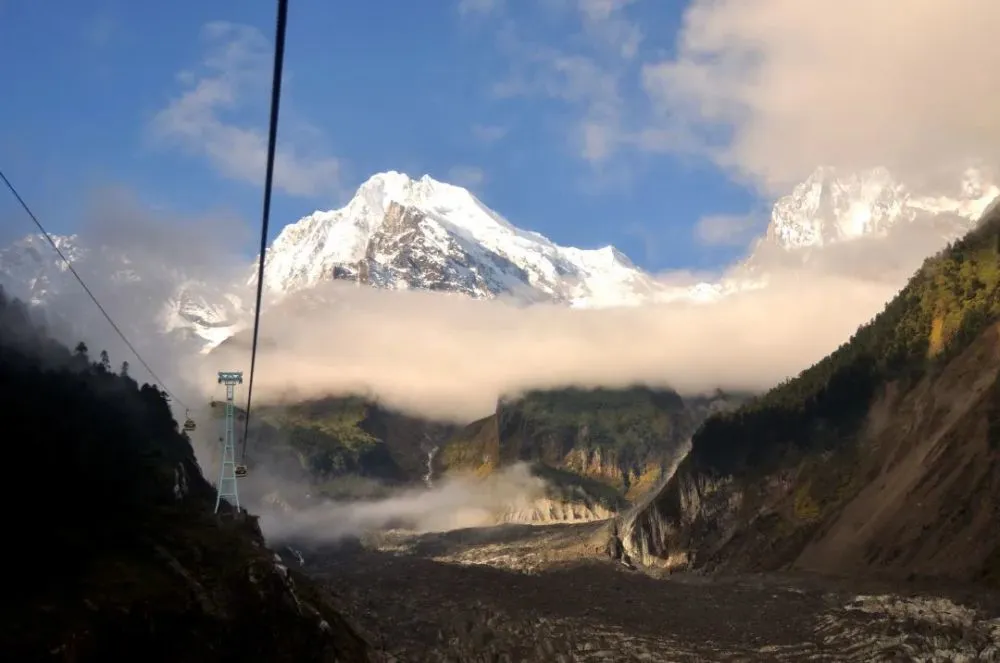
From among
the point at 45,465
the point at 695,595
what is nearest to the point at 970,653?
the point at 695,595

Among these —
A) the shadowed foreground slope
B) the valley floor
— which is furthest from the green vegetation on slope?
the shadowed foreground slope

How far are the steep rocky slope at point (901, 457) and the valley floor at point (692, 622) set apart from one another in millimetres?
8664

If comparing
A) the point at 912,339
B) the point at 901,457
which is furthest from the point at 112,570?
the point at 912,339

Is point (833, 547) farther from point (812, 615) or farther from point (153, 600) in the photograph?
point (153, 600)

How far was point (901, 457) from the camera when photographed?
152125 millimetres

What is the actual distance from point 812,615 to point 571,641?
106ft

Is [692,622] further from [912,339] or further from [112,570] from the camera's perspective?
[112,570]

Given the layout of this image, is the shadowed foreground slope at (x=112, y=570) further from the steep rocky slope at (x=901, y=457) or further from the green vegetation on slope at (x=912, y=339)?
the green vegetation on slope at (x=912, y=339)

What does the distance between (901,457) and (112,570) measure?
131 metres

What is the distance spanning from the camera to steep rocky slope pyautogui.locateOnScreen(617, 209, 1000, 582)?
127 m

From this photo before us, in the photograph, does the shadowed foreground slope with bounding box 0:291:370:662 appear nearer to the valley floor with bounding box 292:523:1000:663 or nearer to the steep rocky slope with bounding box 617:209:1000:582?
the valley floor with bounding box 292:523:1000:663

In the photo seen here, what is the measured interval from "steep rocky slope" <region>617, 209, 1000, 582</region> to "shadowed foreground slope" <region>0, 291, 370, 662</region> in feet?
276

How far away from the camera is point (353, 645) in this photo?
8319 centimetres

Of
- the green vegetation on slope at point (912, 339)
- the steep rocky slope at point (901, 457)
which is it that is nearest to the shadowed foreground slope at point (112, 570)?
the steep rocky slope at point (901, 457)
